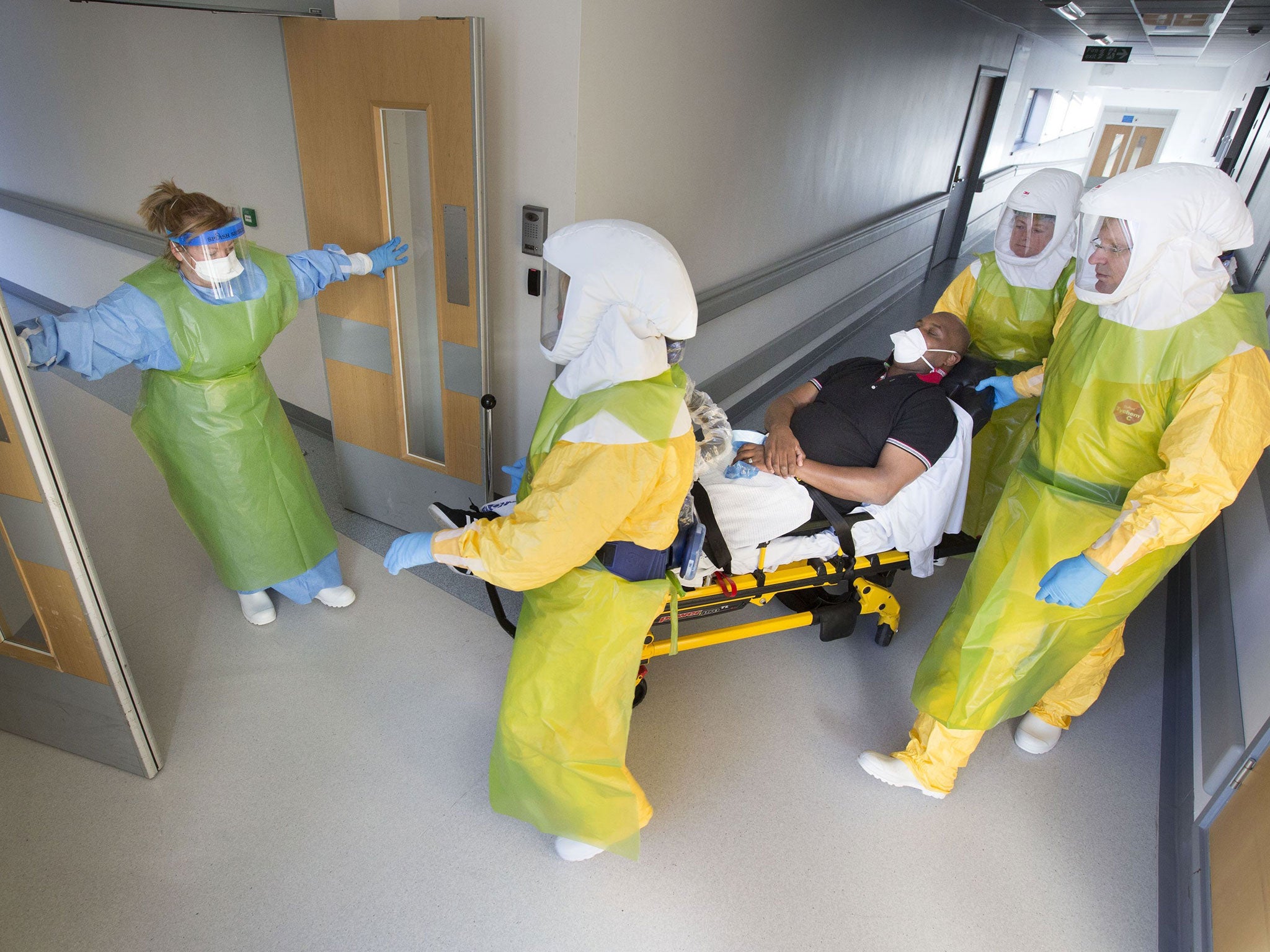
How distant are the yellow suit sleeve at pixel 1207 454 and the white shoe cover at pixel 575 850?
146cm

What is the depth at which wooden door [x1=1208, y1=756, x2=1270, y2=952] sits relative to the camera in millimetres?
1523

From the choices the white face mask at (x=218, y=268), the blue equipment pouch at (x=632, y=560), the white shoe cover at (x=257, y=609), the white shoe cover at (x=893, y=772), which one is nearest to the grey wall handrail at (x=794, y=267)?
the blue equipment pouch at (x=632, y=560)

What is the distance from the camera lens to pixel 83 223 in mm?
4176

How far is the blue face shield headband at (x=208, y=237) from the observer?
1934 millimetres

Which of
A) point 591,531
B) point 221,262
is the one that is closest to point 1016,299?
point 591,531

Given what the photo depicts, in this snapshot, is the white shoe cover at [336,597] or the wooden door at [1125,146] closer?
the white shoe cover at [336,597]

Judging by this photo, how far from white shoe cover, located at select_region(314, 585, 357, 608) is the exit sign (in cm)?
973

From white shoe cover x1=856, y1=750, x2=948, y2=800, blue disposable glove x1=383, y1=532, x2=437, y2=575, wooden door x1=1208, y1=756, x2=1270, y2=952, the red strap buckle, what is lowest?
white shoe cover x1=856, y1=750, x2=948, y2=800

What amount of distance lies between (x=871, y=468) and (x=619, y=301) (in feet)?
3.44

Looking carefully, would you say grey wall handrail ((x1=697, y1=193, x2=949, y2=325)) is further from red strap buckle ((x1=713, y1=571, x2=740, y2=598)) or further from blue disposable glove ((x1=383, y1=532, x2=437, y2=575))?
blue disposable glove ((x1=383, y1=532, x2=437, y2=575))

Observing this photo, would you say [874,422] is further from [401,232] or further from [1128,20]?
[1128,20]

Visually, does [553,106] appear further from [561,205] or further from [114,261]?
[114,261]

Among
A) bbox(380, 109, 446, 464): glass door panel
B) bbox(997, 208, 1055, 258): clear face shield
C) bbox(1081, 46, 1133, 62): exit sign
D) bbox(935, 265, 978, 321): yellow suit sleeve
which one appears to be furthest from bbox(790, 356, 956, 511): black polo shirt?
bbox(1081, 46, 1133, 62): exit sign

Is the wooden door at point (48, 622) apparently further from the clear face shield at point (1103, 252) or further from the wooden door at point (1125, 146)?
the wooden door at point (1125, 146)
